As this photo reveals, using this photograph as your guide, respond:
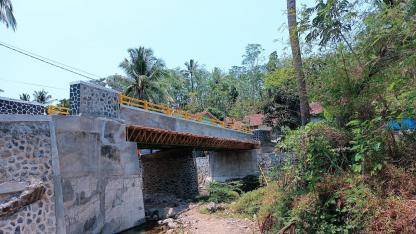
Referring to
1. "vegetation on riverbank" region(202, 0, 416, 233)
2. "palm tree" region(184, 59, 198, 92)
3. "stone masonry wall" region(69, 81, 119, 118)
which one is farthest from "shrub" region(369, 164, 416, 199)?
"palm tree" region(184, 59, 198, 92)

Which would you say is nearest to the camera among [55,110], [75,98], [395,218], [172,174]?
[395,218]

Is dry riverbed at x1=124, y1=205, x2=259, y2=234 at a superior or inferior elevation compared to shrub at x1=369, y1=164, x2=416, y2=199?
inferior

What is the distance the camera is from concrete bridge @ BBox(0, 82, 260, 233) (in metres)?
8.82

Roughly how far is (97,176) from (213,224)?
4851mm

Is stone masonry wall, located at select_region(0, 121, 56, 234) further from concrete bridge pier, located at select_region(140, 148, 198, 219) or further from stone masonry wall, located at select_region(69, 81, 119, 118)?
concrete bridge pier, located at select_region(140, 148, 198, 219)

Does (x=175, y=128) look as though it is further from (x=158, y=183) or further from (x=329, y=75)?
(x=329, y=75)

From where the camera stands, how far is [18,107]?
12328 millimetres

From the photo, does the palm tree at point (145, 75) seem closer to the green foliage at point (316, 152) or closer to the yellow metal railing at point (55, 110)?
the yellow metal railing at point (55, 110)

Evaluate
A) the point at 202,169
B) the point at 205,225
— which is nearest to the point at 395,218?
the point at 205,225

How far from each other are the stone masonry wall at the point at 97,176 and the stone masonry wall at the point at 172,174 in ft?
31.6

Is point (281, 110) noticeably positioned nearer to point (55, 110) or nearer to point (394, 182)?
point (55, 110)

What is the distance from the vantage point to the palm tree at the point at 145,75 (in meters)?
35.9

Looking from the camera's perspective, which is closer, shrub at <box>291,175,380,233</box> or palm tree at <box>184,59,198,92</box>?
shrub at <box>291,175,380,233</box>

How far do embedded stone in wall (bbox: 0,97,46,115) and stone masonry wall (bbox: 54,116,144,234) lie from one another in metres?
1.98
